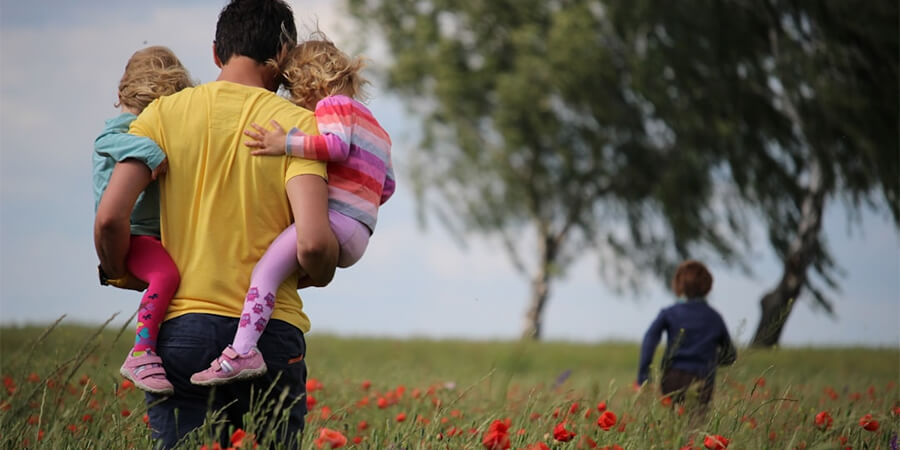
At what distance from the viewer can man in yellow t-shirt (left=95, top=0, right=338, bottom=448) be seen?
2664 millimetres

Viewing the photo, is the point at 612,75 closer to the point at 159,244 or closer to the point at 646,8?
the point at 646,8

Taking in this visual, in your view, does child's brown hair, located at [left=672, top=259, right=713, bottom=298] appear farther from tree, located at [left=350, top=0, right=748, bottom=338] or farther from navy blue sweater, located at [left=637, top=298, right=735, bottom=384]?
tree, located at [left=350, top=0, right=748, bottom=338]

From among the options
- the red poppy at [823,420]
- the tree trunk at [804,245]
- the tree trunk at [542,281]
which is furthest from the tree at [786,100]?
the red poppy at [823,420]

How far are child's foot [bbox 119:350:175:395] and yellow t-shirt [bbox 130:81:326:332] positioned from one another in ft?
0.52

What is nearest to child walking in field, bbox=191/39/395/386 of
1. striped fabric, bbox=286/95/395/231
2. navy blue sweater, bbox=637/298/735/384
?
striped fabric, bbox=286/95/395/231

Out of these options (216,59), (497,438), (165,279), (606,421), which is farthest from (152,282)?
(606,421)

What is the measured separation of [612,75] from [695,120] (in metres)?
2.24

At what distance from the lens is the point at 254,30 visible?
2.84 meters

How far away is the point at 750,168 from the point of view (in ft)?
52.3

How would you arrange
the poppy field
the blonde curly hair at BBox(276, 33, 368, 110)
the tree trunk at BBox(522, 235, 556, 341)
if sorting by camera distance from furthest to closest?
the tree trunk at BBox(522, 235, 556, 341)
the poppy field
the blonde curly hair at BBox(276, 33, 368, 110)

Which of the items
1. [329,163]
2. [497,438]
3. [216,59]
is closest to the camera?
[497,438]

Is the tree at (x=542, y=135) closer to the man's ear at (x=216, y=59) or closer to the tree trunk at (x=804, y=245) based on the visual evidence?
the tree trunk at (x=804, y=245)

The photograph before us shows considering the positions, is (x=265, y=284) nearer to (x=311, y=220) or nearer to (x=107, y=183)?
(x=311, y=220)

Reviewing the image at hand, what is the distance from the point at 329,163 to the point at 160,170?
1.72ft
